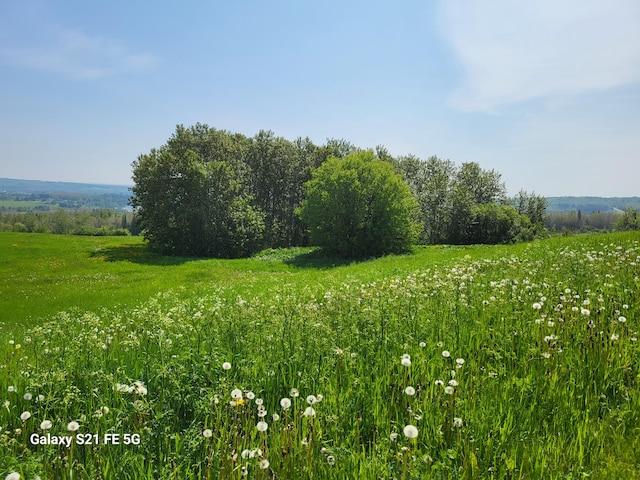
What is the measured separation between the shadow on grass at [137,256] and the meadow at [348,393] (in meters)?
33.2

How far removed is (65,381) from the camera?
12.9ft

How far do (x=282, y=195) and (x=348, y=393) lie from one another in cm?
6114

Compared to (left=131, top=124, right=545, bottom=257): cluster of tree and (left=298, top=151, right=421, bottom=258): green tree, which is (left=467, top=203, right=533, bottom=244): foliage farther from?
(left=298, top=151, right=421, bottom=258): green tree

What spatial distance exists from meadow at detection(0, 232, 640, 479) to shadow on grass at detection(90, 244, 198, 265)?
109 feet

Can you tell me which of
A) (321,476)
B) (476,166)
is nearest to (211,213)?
(321,476)

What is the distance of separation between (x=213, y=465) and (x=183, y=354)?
1763 mm

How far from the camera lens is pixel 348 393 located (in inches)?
152

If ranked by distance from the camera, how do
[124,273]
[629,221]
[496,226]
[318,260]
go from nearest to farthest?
[124,273]
[318,260]
[496,226]
[629,221]

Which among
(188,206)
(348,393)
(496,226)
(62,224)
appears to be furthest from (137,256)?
(62,224)

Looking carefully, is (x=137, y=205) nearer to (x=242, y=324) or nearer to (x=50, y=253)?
(x=50, y=253)

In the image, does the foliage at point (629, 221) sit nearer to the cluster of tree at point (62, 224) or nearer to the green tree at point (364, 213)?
the green tree at point (364, 213)

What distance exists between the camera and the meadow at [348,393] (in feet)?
9.75

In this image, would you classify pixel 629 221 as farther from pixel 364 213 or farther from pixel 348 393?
pixel 348 393

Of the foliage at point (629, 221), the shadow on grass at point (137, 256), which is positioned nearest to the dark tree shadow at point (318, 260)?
the shadow on grass at point (137, 256)
